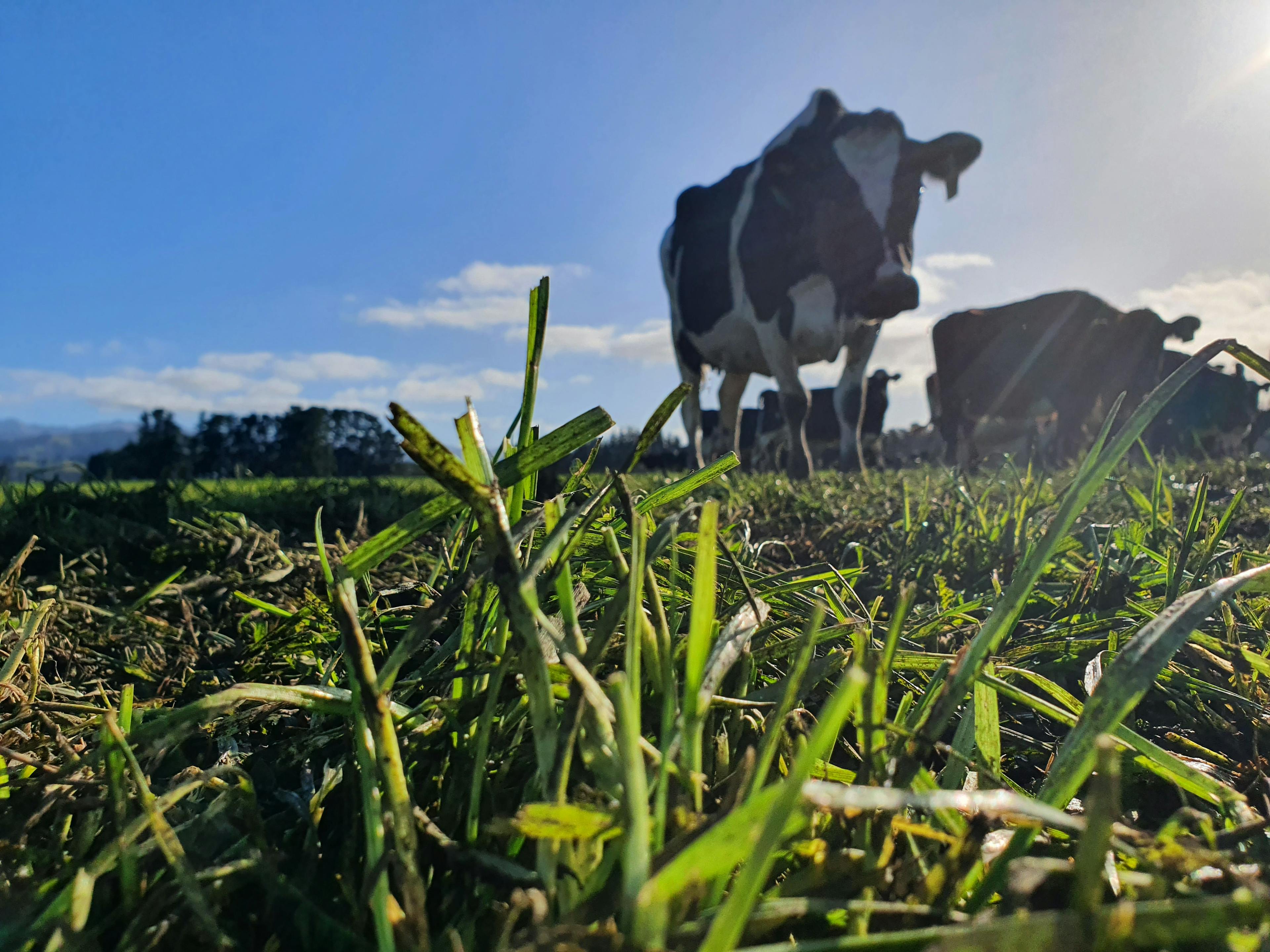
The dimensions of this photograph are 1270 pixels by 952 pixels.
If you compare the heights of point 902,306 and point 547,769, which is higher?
point 902,306

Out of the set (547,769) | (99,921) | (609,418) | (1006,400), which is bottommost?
(99,921)

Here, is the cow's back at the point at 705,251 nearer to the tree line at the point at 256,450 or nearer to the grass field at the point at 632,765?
the tree line at the point at 256,450

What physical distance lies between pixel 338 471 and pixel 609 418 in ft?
13.3

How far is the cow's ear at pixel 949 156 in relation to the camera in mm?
9023

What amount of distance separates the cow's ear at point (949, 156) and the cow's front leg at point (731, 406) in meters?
3.72

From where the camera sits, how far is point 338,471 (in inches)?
165

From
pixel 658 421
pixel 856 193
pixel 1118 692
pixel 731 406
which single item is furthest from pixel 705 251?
pixel 1118 692

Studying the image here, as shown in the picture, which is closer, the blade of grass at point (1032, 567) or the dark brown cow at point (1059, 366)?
the blade of grass at point (1032, 567)

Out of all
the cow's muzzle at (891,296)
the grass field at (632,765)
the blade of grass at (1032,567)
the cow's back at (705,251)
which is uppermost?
the cow's back at (705,251)

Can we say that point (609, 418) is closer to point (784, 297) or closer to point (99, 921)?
point (99, 921)

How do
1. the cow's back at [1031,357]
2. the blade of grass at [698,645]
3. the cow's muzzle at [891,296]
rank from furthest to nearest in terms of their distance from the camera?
1. the cow's back at [1031,357]
2. the cow's muzzle at [891,296]
3. the blade of grass at [698,645]

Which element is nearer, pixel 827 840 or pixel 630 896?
pixel 630 896

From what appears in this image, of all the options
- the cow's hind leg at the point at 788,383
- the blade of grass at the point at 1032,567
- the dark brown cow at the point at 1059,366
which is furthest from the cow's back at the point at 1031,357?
the blade of grass at the point at 1032,567

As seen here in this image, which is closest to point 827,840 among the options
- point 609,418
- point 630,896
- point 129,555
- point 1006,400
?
point 630,896
